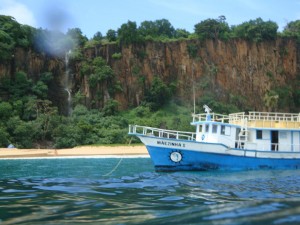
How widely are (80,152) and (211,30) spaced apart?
131ft

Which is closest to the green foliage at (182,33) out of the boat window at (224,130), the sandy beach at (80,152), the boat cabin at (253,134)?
the sandy beach at (80,152)

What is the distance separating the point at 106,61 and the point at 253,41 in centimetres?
2804

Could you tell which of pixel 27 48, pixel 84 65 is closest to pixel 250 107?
pixel 84 65

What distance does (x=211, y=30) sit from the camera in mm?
68875

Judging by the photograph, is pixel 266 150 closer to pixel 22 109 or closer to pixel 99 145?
pixel 99 145

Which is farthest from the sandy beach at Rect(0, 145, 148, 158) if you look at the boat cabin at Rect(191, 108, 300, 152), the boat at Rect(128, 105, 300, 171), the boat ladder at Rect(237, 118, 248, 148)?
the boat ladder at Rect(237, 118, 248, 148)

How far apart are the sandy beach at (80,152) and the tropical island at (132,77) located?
3473mm

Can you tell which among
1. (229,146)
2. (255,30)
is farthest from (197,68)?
(229,146)

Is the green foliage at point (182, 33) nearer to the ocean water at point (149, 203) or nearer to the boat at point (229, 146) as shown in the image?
the boat at point (229, 146)

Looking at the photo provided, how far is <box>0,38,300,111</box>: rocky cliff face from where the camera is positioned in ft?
196

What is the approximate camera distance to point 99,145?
4381 cm

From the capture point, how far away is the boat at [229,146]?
21125 mm

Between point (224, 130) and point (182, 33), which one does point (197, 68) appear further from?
point (224, 130)

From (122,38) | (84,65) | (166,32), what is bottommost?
(84,65)
